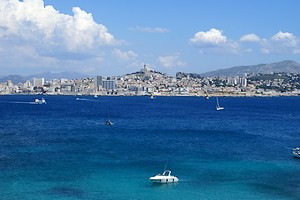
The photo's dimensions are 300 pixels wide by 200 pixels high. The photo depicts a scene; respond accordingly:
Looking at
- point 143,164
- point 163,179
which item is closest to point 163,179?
point 163,179

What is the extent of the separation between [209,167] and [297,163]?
11927mm

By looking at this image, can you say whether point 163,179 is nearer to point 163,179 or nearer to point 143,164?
point 163,179

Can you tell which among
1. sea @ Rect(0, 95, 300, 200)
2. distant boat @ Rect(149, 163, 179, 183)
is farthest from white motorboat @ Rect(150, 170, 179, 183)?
sea @ Rect(0, 95, 300, 200)

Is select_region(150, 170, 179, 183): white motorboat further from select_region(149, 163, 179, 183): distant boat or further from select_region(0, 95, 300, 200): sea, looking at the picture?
select_region(0, 95, 300, 200): sea

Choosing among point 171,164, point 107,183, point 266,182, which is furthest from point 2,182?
point 266,182

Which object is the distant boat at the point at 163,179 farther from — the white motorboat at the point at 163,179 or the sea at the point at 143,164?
the sea at the point at 143,164

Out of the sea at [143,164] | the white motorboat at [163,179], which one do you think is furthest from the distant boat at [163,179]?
the sea at [143,164]

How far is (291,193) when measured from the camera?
39.4m

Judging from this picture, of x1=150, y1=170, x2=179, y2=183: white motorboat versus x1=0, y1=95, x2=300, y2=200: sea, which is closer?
x1=0, y1=95, x2=300, y2=200: sea

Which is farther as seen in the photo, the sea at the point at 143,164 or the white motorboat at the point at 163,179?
the white motorboat at the point at 163,179

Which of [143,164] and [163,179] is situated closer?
[163,179]

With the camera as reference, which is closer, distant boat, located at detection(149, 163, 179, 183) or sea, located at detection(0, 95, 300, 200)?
sea, located at detection(0, 95, 300, 200)

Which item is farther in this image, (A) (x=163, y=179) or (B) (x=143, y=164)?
(B) (x=143, y=164)

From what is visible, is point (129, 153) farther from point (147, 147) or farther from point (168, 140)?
point (168, 140)
